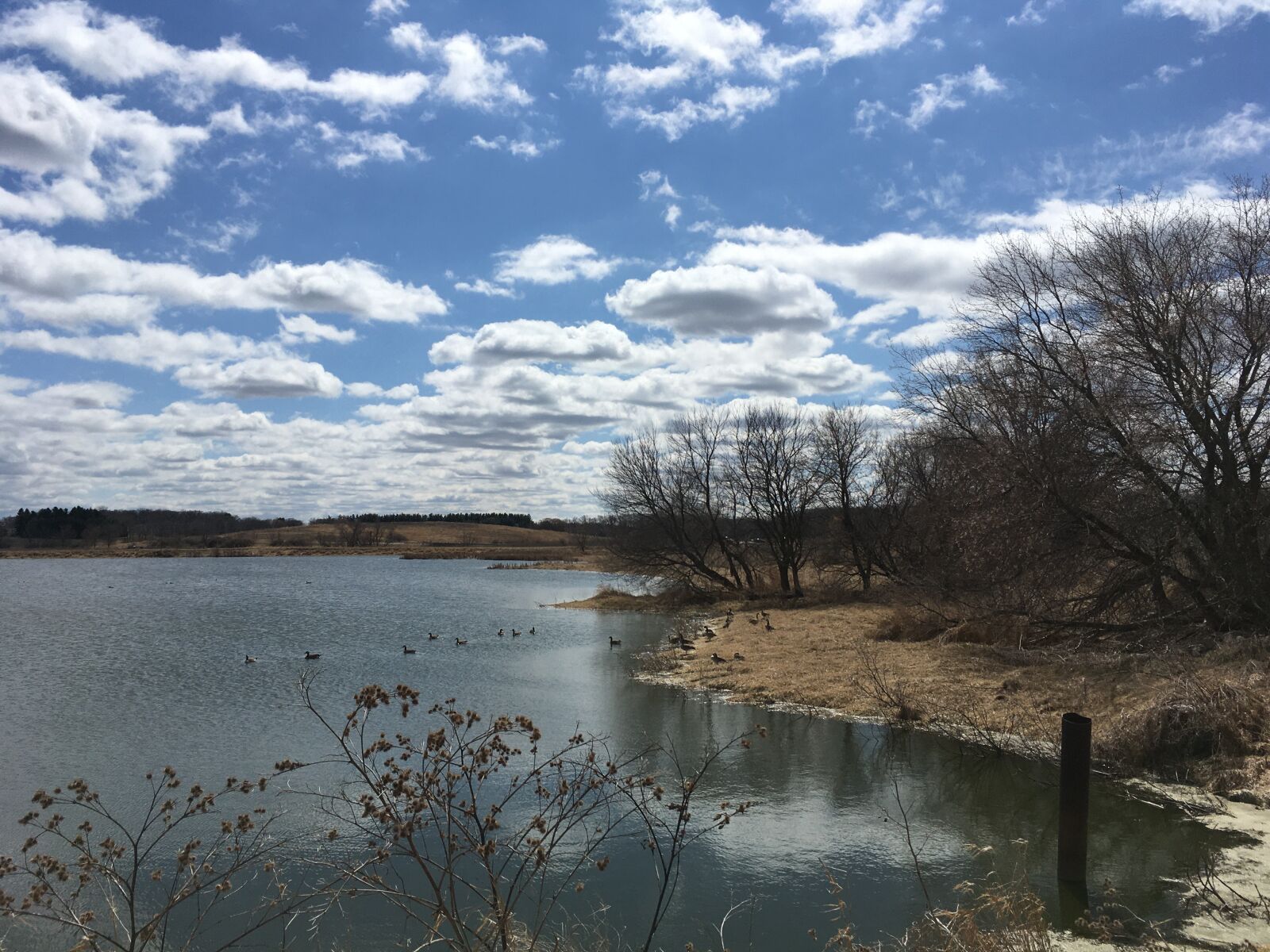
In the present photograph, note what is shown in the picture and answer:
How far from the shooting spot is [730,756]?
40.7 ft

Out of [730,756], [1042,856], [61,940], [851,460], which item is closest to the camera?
[61,940]

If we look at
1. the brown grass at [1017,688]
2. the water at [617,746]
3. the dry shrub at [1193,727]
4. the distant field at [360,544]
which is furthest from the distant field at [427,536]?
the dry shrub at [1193,727]

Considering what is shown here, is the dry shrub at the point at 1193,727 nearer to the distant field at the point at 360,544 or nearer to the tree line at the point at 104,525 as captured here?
the distant field at the point at 360,544

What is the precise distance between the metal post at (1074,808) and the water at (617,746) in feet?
0.81

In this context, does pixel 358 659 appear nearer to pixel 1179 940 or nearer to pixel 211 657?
pixel 211 657

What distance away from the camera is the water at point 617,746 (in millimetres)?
7766

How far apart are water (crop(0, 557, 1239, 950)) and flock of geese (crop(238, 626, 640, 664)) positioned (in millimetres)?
279

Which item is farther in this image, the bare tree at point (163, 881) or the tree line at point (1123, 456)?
the tree line at point (1123, 456)

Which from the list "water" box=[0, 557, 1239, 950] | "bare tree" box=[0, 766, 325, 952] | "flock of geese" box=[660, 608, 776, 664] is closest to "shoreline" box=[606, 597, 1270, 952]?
"flock of geese" box=[660, 608, 776, 664]

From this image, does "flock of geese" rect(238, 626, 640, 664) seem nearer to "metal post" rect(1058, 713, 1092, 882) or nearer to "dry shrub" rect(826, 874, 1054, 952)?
"dry shrub" rect(826, 874, 1054, 952)

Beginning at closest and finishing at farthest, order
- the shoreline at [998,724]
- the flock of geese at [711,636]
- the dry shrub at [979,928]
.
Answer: the dry shrub at [979,928] < the shoreline at [998,724] < the flock of geese at [711,636]

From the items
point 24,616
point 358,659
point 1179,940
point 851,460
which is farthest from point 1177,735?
point 24,616

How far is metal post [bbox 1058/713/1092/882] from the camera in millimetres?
7664

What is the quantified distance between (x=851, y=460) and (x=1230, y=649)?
91.0 feet
